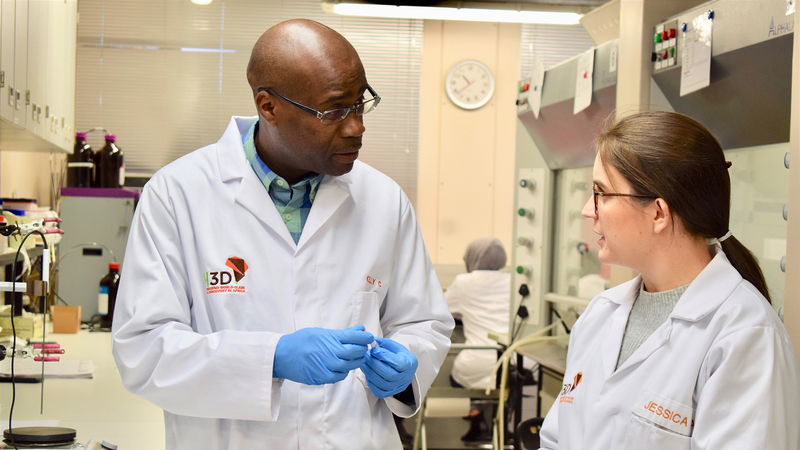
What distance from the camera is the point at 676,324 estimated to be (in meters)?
1.09

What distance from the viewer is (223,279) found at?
1.13 metres

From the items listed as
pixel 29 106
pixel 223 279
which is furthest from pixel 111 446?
pixel 29 106

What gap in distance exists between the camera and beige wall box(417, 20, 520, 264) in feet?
17.9

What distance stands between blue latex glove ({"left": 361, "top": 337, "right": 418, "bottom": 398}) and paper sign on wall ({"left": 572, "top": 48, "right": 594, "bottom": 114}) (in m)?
1.55

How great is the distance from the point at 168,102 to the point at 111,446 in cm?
421

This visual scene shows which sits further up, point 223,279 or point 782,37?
point 782,37

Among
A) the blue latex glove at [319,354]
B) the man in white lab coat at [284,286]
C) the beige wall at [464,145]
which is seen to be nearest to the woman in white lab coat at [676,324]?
the man in white lab coat at [284,286]

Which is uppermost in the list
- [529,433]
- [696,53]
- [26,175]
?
[696,53]

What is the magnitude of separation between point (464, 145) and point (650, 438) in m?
4.54

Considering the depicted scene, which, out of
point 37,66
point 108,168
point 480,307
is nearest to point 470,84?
point 480,307

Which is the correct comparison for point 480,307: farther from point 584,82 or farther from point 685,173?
point 685,173

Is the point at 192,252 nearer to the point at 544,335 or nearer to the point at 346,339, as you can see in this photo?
the point at 346,339

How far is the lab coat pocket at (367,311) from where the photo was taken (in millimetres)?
1193

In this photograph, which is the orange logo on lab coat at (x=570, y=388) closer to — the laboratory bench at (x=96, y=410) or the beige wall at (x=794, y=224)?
the beige wall at (x=794, y=224)
